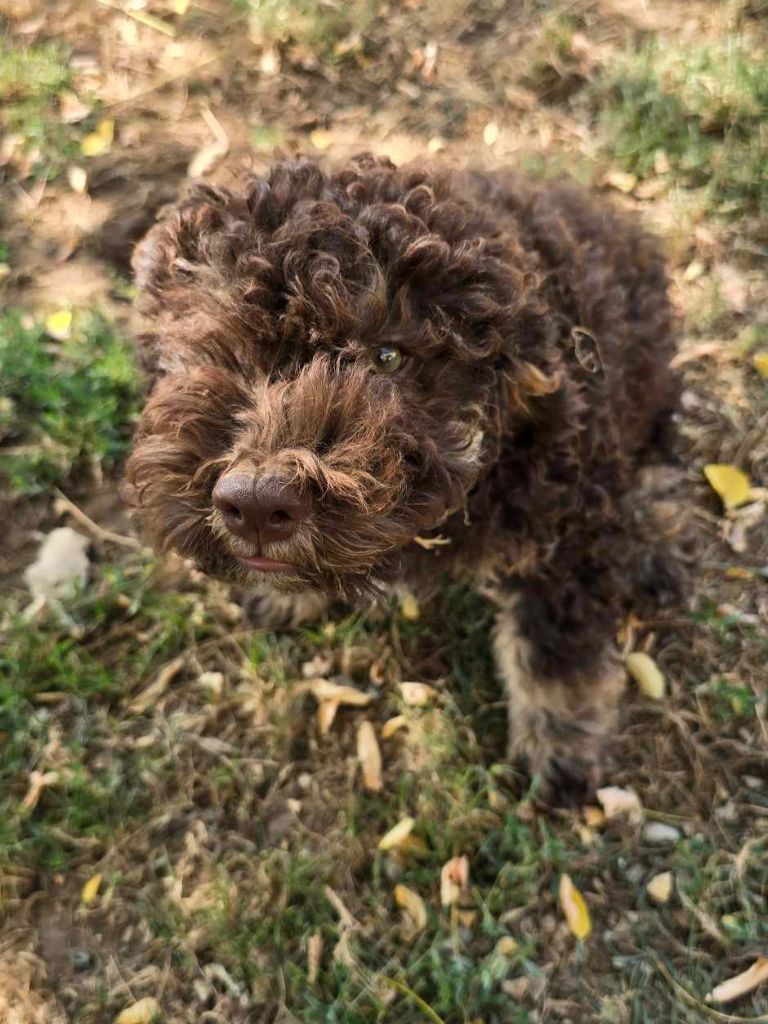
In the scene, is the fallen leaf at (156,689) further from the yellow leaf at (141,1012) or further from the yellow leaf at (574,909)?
the yellow leaf at (574,909)

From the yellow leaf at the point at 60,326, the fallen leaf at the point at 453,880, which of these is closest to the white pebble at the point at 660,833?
the fallen leaf at the point at 453,880

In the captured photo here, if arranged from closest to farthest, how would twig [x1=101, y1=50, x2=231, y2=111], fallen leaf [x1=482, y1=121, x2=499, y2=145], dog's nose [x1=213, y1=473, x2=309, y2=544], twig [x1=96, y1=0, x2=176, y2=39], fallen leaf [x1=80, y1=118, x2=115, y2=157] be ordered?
1. dog's nose [x1=213, y1=473, x2=309, y2=544]
2. fallen leaf [x1=80, y1=118, x2=115, y2=157]
3. twig [x1=101, y1=50, x2=231, y2=111]
4. fallen leaf [x1=482, y1=121, x2=499, y2=145]
5. twig [x1=96, y1=0, x2=176, y2=39]

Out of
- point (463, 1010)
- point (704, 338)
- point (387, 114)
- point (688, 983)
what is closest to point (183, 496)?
point (463, 1010)

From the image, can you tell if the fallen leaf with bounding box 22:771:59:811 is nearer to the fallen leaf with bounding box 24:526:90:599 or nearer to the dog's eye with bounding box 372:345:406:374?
the fallen leaf with bounding box 24:526:90:599

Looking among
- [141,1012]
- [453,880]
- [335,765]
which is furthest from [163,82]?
[141,1012]

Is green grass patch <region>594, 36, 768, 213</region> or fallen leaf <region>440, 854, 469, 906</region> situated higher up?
green grass patch <region>594, 36, 768, 213</region>

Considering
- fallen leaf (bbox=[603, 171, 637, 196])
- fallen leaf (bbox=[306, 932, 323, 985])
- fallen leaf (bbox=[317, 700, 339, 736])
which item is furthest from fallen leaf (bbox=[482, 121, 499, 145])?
fallen leaf (bbox=[306, 932, 323, 985])

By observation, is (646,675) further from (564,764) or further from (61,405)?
(61,405)
